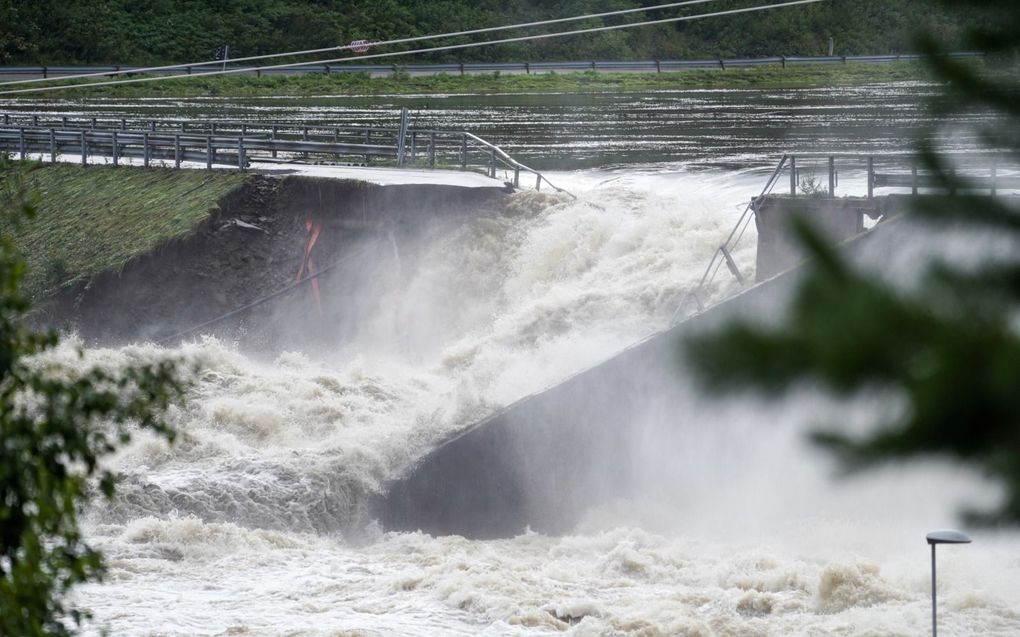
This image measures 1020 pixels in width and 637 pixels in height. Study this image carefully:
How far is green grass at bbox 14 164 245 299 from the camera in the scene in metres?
27.7

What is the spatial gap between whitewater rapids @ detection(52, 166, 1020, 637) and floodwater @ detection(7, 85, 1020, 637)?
0.04 m

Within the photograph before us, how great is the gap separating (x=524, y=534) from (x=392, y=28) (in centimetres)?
5725

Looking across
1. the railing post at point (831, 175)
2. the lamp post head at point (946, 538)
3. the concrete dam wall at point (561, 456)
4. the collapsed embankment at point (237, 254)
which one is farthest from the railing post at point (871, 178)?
the lamp post head at point (946, 538)

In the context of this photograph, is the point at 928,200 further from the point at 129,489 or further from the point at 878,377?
the point at 129,489

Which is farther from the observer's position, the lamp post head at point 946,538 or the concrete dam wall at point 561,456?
the concrete dam wall at point 561,456

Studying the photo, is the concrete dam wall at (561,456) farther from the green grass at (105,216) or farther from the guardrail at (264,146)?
the green grass at (105,216)

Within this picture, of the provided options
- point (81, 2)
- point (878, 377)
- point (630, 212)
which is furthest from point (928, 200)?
point (81, 2)

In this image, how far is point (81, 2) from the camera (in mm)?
70062

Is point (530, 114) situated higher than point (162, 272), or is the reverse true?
point (530, 114)

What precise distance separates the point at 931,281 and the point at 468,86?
6075 cm

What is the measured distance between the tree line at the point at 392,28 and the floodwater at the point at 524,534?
42.7 metres

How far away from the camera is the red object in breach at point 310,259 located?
1026 inches

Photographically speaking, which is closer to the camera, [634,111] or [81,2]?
[634,111]

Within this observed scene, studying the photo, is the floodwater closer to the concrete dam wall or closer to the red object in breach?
the concrete dam wall
